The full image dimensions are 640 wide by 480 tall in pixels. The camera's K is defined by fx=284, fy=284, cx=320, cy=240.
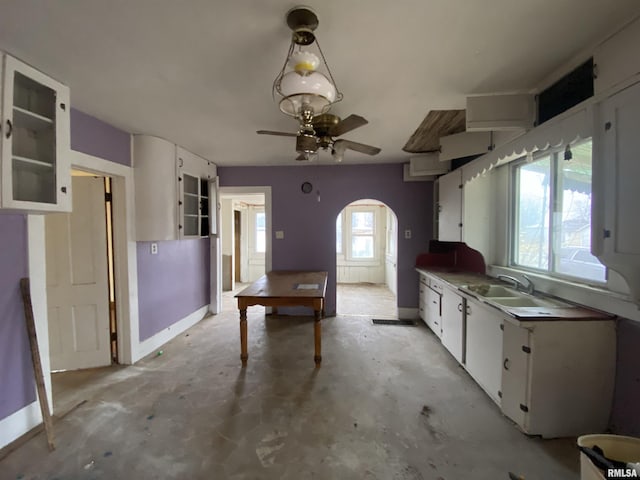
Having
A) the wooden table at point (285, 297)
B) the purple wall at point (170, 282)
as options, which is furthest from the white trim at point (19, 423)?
the wooden table at point (285, 297)

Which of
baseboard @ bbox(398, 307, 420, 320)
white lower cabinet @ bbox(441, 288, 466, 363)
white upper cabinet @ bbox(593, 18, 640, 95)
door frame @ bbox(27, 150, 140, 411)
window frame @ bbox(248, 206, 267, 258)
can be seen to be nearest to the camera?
white upper cabinet @ bbox(593, 18, 640, 95)

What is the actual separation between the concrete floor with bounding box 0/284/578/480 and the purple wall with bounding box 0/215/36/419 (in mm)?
324

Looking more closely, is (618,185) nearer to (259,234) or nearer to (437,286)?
(437,286)

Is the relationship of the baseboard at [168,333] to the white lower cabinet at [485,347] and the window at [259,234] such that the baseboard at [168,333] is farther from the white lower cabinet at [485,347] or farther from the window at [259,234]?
the white lower cabinet at [485,347]

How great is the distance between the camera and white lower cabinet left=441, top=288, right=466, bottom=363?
275 centimetres

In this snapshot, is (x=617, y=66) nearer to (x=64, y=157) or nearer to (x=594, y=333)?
(x=594, y=333)

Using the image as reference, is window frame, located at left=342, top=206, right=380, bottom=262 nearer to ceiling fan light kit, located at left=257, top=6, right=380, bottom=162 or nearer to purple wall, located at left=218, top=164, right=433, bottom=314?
purple wall, located at left=218, top=164, right=433, bottom=314

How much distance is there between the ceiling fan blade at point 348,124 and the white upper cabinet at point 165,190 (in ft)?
7.19

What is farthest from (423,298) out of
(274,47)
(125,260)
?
(125,260)

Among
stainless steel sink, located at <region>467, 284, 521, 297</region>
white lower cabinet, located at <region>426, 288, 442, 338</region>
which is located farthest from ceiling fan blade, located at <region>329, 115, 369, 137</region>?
white lower cabinet, located at <region>426, 288, 442, 338</region>

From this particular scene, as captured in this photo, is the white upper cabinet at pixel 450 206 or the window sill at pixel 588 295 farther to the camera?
the white upper cabinet at pixel 450 206

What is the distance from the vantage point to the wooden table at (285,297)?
278 cm

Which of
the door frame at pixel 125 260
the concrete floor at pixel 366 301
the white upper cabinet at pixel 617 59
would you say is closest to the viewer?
the white upper cabinet at pixel 617 59

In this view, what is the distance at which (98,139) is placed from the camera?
266 cm
